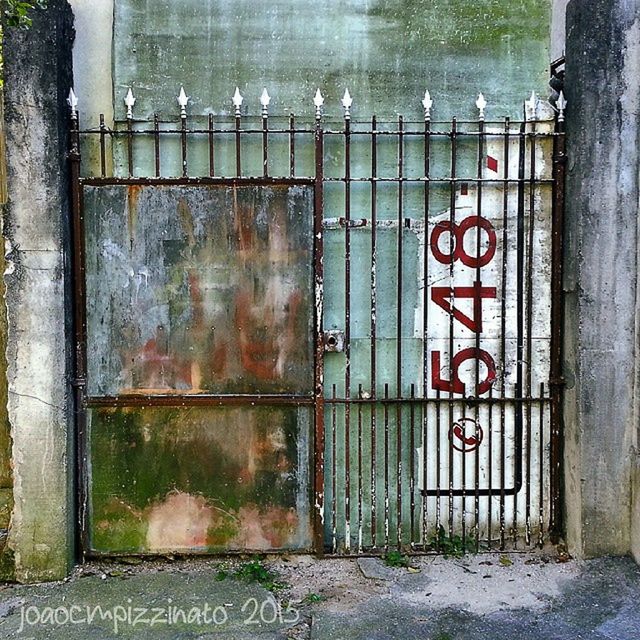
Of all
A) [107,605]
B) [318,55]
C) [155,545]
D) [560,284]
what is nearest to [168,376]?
[155,545]

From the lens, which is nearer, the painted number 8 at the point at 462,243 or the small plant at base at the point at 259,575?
the small plant at base at the point at 259,575

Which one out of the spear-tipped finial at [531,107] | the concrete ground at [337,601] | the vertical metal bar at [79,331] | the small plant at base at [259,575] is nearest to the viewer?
the concrete ground at [337,601]

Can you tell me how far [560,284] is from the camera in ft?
13.7

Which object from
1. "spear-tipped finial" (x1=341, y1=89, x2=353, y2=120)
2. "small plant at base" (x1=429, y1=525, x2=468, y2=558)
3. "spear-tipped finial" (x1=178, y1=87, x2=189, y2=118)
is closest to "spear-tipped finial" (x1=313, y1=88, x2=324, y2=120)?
"spear-tipped finial" (x1=341, y1=89, x2=353, y2=120)

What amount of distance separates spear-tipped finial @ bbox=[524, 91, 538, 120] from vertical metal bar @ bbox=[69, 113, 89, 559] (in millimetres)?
2784

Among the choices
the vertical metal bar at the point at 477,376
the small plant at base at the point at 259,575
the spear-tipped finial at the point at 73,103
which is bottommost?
the small plant at base at the point at 259,575

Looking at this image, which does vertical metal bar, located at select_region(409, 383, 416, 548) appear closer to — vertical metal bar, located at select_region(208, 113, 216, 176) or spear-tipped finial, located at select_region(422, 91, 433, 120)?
spear-tipped finial, located at select_region(422, 91, 433, 120)

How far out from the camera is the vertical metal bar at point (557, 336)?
4117 mm

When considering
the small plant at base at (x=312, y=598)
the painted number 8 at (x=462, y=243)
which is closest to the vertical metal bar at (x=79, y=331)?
the small plant at base at (x=312, y=598)

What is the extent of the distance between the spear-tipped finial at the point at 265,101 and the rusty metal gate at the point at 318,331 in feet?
0.04

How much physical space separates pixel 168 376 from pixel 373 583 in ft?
5.77

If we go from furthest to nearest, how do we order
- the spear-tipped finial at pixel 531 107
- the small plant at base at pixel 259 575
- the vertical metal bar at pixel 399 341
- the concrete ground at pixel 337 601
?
the spear-tipped finial at pixel 531 107
the vertical metal bar at pixel 399 341
the small plant at base at pixel 259 575
the concrete ground at pixel 337 601

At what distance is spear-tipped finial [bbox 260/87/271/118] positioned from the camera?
156 inches

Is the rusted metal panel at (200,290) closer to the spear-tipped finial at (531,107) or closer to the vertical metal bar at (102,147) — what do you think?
the vertical metal bar at (102,147)
